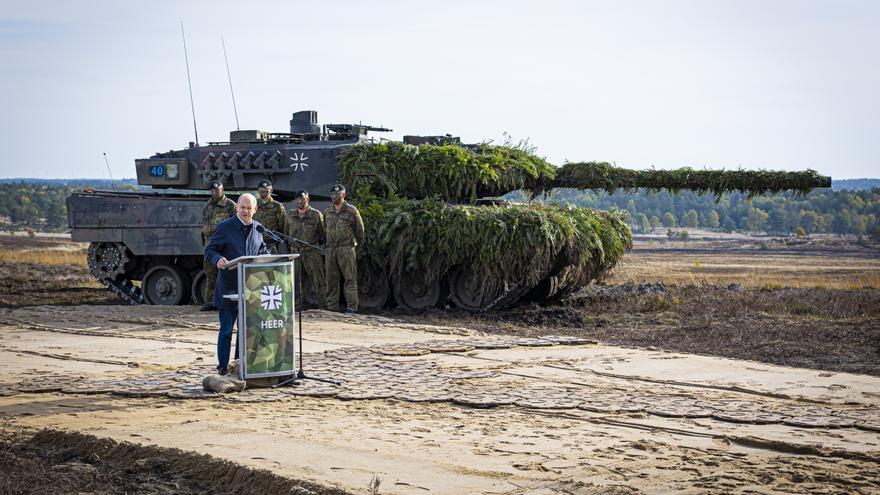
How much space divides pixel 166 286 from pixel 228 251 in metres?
9.73

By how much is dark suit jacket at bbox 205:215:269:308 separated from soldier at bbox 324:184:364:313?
6533 mm

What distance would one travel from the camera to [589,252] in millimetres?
18016

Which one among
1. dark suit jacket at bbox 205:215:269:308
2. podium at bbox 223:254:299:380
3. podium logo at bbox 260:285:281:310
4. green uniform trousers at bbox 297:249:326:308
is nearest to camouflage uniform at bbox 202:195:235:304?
green uniform trousers at bbox 297:249:326:308

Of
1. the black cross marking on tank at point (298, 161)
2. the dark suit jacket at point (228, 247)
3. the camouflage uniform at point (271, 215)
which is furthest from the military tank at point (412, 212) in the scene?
the dark suit jacket at point (228, 247)

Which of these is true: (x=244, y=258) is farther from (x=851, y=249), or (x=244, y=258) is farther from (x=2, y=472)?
(x=851, y=249)

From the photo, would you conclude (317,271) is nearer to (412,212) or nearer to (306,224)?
(306,224)

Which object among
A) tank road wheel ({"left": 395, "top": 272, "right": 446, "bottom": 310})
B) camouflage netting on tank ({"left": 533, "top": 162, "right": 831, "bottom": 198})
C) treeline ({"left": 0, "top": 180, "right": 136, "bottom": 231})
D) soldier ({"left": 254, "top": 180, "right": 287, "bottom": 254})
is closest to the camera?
soldier ({"left": 254, "top": 180, "right": 287, "bottom": 254})

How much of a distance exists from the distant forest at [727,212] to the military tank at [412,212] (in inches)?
1964

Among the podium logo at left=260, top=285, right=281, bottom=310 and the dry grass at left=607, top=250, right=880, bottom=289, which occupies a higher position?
the podium logo at left=260, top=285, right=281, bottom=310

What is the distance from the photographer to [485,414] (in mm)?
9039

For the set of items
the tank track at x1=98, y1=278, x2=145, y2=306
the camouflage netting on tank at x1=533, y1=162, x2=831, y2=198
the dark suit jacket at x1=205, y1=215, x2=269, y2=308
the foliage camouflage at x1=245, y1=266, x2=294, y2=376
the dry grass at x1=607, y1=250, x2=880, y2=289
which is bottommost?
the dry grass at x1=607, y1=250, x2=880, y2=289

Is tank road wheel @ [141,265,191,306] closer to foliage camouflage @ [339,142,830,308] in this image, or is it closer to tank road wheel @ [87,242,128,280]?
tank road wheel @ [87,242,128,280]

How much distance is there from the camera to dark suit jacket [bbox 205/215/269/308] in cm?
1031

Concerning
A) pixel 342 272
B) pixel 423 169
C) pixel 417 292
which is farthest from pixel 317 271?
pixel 423 169
